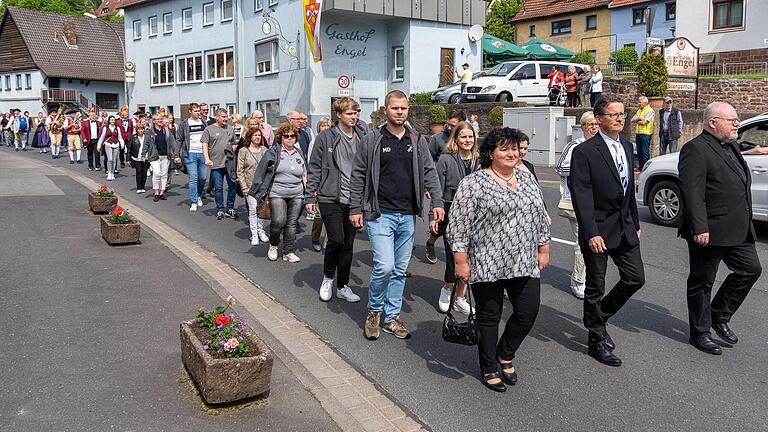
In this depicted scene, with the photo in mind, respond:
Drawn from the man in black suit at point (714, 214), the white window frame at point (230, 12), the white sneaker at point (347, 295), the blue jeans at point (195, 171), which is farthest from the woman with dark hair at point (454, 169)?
the white window frame at point (230, 12)

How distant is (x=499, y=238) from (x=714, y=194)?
6.61ft

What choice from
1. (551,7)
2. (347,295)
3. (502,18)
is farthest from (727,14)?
(347,295)

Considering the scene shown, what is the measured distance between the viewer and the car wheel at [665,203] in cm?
1109

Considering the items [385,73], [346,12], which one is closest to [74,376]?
[346,12]

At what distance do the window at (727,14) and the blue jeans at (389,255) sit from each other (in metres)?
31.4

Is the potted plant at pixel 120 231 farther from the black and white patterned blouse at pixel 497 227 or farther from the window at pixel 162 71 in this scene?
the window at pixel 162 71

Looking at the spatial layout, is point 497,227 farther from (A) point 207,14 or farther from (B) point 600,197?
(A) point 207,14

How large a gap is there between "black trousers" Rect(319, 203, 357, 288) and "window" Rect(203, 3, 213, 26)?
34745 millimetres

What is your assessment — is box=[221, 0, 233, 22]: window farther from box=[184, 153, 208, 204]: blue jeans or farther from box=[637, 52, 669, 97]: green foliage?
box=[184, 153, 208, 204]: blue jeans

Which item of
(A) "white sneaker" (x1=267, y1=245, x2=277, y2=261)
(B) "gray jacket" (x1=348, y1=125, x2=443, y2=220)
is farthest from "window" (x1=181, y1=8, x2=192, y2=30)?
(B) "gray jacket" (x1=348, y1=125, x2=443, y2=220)

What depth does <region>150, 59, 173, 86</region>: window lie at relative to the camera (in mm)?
43303

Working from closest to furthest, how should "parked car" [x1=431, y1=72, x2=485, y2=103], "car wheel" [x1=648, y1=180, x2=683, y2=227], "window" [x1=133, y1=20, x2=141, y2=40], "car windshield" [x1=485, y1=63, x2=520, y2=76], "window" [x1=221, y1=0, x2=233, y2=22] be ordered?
"car wheel" [x1=648, y1=180, x2=683, y2=227] → "car windshield" [x1=485, y1=63, x2=520, y2=76] → "parked car" [x1=431, y1=72, x2=485, y2=103] → "window" [x1=221, y1=0, x2=233, y2=22] → "window" [x1=133, y1=20, x2=141, y2=40]

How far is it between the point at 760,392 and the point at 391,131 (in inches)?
125

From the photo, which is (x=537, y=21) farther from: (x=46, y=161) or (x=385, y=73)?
(x=46, y=161)
